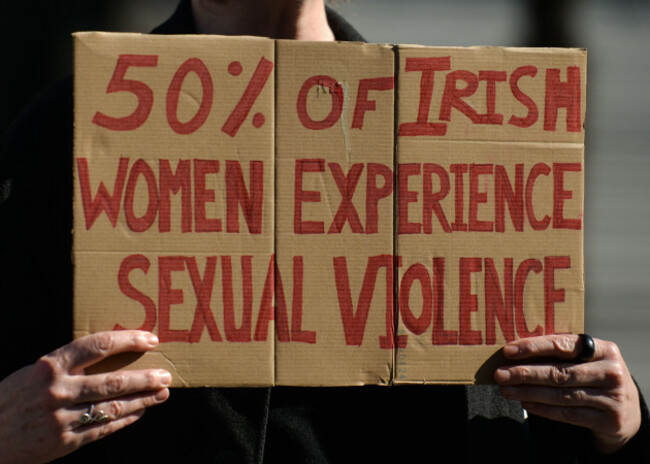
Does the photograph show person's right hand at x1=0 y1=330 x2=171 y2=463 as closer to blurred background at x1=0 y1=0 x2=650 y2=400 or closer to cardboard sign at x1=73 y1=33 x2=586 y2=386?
cardboard sign at x1=73 y1=33 x2=586 y2=386

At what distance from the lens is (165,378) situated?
1419 mm

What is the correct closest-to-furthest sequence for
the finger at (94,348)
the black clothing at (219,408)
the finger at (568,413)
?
the finger at (94,348) → the finger at (568,413) → the black clothing at (219,408)

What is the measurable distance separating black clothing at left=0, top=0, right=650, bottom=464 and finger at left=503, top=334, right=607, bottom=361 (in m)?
0.26

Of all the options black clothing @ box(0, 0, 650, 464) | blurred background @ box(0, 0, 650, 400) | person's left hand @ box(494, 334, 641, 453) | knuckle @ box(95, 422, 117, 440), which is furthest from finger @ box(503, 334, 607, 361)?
blurred background @ box(0, 0, 650, 400)

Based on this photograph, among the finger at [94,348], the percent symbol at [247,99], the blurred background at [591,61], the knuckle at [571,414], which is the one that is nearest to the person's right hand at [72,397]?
the finger at [94,348]

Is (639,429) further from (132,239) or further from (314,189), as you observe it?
(132,239)

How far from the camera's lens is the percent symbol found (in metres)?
1.46

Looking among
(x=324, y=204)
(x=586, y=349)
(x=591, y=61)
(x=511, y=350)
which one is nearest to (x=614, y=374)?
(x=586, y=349)

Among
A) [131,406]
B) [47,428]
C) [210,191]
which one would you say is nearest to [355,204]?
[210,191]

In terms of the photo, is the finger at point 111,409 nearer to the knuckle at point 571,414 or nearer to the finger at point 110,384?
the finger at point 110,384

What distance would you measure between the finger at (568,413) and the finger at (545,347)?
0.31 ft

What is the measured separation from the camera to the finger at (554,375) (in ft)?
4.80

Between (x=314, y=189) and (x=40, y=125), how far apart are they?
63 centimetres

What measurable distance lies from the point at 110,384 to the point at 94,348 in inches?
2.5
